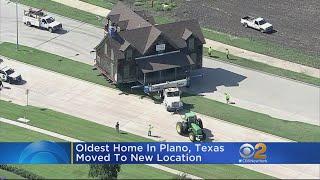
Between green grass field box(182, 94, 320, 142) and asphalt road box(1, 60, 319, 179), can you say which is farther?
green grass field box(182, 94, 320, 142)

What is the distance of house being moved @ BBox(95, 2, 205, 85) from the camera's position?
301 ft

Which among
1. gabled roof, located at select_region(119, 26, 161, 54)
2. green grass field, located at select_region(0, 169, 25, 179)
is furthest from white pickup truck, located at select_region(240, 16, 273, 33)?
green grass field, located at select_region(0, 169, 25, 179)

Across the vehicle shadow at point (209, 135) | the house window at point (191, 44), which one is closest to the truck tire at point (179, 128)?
the vehicle shadow at point (209, 135)

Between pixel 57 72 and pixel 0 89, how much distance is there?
7.74m

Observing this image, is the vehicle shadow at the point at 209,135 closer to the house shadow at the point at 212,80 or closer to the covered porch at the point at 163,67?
the house shadow at the point at 212,80

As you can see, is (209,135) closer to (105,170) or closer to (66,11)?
(105,170)

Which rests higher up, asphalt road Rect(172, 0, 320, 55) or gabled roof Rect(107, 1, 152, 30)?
gabled roof Rect(107, 1, 152, 30)

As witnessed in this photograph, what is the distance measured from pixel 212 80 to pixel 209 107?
7.79 m

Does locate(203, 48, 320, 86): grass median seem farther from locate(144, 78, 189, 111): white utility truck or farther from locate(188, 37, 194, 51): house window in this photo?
locate(144, 78, 189, 111): white utility truck

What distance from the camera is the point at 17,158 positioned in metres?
60.8

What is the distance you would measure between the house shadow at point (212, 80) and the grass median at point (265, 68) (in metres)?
3.13

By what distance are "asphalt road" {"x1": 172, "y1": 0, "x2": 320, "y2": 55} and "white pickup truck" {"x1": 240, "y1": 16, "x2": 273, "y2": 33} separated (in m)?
0.71

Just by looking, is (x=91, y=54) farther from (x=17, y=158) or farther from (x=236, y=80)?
(x=17, y=158)

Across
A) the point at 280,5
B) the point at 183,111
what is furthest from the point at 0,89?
the point at 280,5
